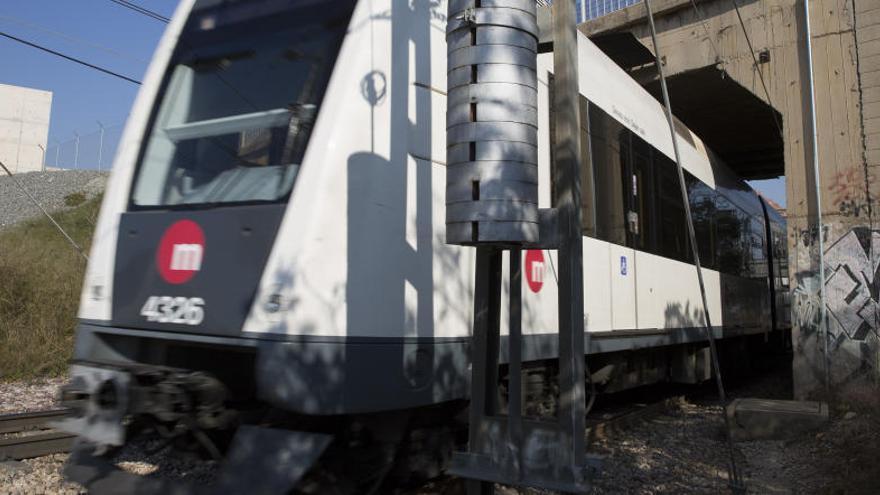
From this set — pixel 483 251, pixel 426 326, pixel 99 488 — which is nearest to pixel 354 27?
pixel 483 251

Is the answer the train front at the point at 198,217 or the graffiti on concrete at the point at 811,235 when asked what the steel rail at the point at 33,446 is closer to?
the train front at the point at 198,217

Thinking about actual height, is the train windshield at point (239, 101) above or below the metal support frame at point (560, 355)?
above

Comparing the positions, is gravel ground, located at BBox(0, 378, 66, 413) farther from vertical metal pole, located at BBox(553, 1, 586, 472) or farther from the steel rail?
vertical metal pole, located at BBox(553, 1, 586, 472)

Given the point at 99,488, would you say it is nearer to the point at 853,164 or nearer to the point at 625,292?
the point at 625,292

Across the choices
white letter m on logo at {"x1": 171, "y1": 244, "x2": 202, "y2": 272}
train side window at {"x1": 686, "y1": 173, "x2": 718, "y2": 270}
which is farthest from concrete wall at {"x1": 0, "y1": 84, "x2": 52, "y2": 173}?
white letter m on logo at {"x1": 171, "y1": 244, "x2": 202, "y2": 272}

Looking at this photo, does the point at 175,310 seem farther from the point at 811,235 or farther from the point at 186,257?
the point at 811,235

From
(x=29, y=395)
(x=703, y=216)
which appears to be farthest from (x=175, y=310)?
(x=703, y=216)

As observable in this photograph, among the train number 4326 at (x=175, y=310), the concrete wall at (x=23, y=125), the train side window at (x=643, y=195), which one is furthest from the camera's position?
the concrete wall at (x=23, y=125)

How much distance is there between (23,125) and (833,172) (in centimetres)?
5418

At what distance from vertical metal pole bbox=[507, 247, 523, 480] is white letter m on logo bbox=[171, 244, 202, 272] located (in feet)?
5.52

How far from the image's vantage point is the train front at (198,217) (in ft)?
11.1

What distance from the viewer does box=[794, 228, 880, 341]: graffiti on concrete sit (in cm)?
764

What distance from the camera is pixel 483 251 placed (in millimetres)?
3303

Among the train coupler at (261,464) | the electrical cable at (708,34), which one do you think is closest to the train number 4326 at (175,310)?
the train coupler at (261,464)
